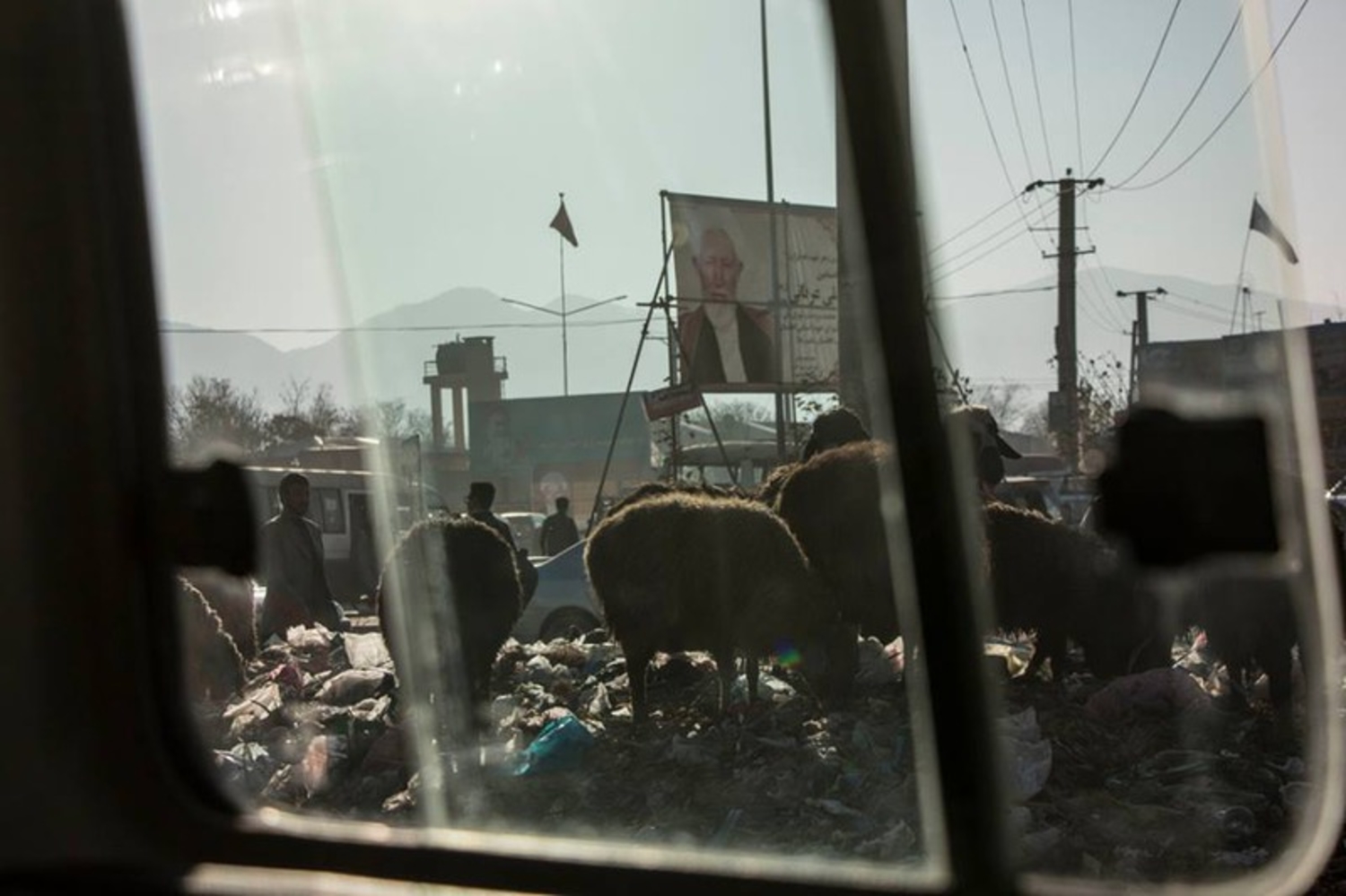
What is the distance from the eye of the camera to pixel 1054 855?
466 centimetres

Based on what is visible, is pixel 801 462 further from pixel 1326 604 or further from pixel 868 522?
pixel 1326 604

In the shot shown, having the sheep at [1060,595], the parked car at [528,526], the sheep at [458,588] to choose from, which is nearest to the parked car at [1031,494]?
the sheep at [1060,595]

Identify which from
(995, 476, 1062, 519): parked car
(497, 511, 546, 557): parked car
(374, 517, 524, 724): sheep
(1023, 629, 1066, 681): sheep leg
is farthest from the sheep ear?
(497, 511, 546, 557): parked car

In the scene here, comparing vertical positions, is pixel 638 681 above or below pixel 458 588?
below

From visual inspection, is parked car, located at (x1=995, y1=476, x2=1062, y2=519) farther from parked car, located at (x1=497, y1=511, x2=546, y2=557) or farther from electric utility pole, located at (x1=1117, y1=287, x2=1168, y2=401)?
parked car, located at (x1=497, y1=511, x2=546, y2=557)

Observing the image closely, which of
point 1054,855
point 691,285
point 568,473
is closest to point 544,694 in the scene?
point 1054,855

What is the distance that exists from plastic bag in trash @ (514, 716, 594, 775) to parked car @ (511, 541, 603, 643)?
16.8 ft

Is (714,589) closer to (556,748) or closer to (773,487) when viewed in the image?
(773,487)

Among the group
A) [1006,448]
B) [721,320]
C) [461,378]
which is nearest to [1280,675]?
[1006,448]

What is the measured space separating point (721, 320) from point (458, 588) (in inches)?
205

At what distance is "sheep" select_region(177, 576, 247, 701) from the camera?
15.8ft

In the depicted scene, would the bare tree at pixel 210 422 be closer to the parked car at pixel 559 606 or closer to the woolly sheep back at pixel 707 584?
the woolly sheep back at pixel 707 584

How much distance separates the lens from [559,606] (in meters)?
Result: 12.0

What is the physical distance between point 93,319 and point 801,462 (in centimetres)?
617
